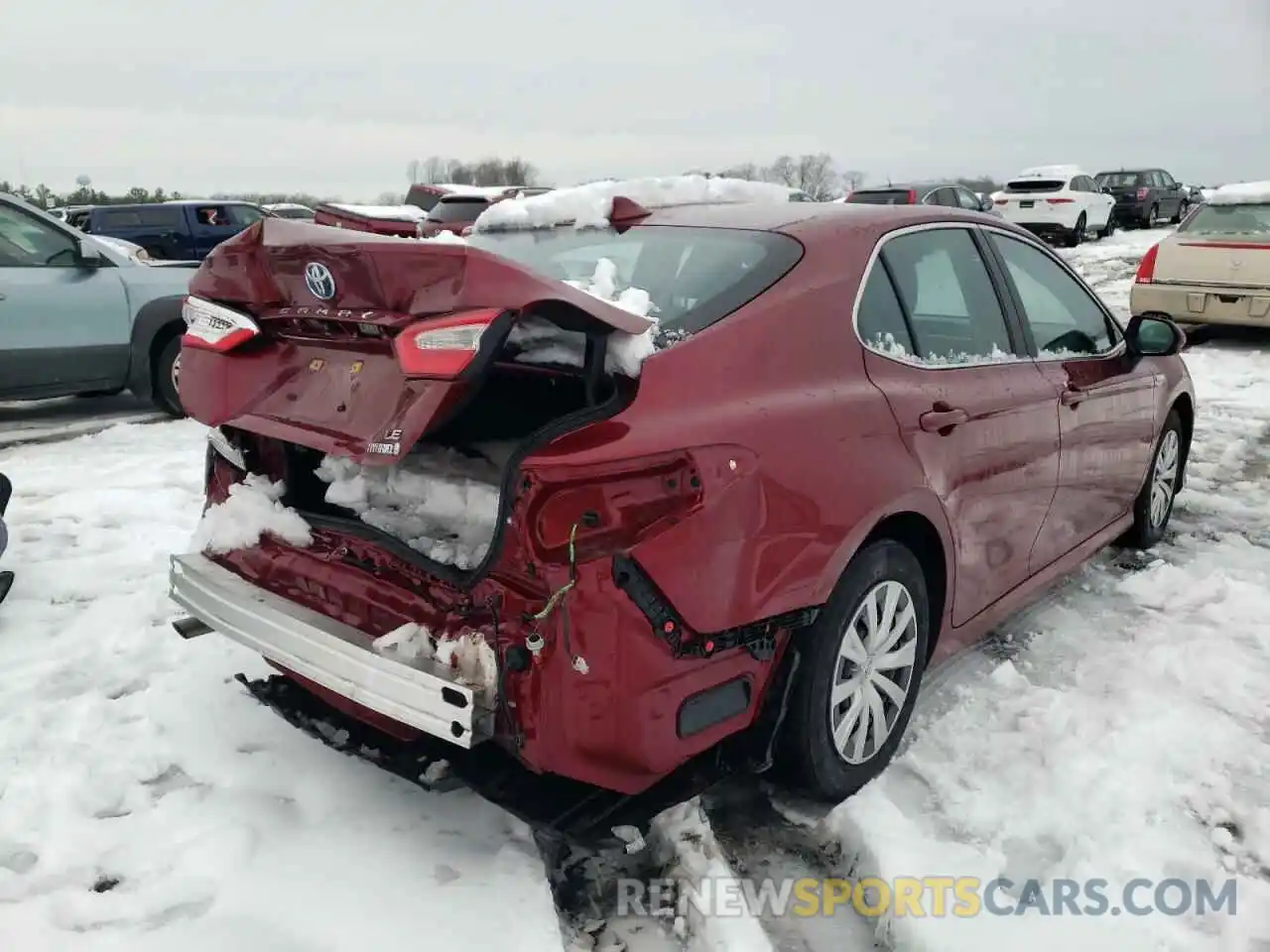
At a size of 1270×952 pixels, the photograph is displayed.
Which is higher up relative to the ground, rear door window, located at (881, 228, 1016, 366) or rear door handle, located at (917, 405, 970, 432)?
rear door window, located at (881, 228, 1016, 366)

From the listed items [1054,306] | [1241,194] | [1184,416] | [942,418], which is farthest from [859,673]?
[1241,194]

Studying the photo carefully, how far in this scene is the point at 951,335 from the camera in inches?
131

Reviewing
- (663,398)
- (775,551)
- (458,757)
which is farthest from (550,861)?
(663,398)

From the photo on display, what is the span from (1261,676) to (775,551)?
92.3 inches

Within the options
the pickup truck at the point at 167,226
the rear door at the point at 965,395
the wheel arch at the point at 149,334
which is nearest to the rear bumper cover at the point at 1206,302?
the rear door at the point at 965,395

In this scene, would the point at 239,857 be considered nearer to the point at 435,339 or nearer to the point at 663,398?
the point at 435,339

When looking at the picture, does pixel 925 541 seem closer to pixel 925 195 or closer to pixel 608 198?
pixel 608 198

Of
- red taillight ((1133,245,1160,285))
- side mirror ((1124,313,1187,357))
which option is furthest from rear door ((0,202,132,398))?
red taillight ((1133,245,1160,285))

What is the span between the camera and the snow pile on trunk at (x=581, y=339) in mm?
2320

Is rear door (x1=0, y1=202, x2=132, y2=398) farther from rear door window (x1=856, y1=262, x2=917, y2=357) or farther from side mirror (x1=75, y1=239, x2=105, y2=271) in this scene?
rear door window (x1=856, y1=262, x2=917, y2=357)

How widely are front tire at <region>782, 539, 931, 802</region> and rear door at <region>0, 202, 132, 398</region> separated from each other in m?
6.57

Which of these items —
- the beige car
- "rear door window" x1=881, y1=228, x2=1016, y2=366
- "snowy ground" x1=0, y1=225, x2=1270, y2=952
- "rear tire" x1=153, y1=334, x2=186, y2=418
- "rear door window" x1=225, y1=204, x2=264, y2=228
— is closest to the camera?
"snowy ground" x1=0, y1=225, x2=1270, y2=952

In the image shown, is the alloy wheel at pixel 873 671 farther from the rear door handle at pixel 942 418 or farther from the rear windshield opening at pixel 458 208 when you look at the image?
the rear windshield opening at pixel 458 208

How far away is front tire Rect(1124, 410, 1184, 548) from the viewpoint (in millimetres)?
4832
